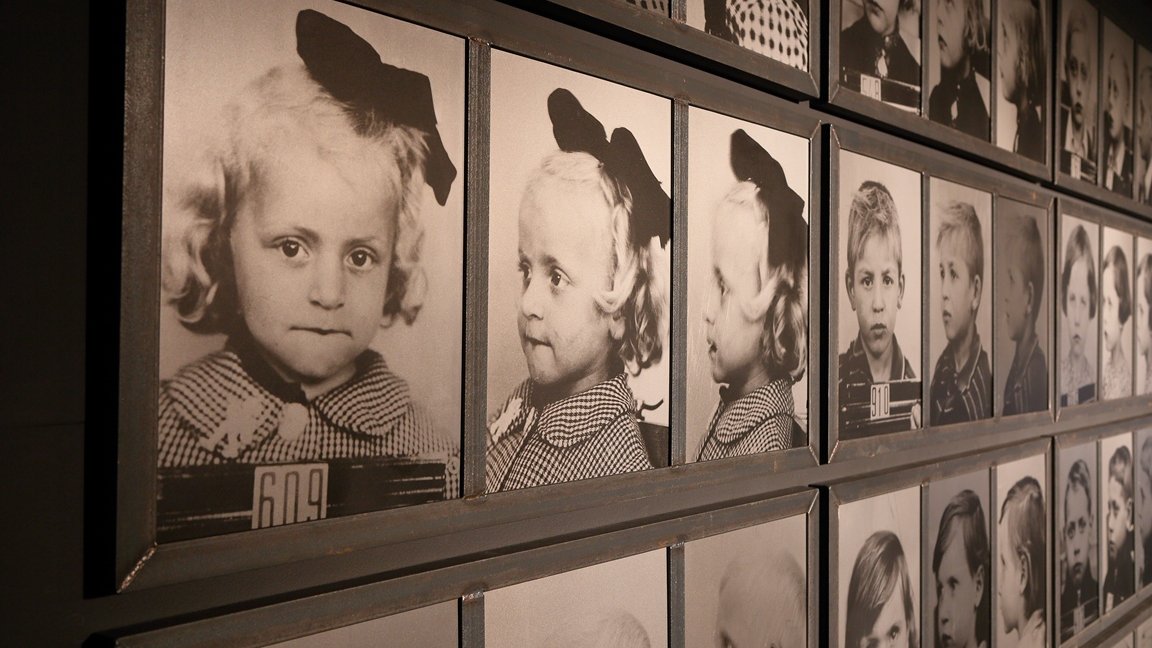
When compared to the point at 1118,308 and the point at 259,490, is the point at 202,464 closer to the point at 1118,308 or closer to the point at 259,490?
the point at 259,490

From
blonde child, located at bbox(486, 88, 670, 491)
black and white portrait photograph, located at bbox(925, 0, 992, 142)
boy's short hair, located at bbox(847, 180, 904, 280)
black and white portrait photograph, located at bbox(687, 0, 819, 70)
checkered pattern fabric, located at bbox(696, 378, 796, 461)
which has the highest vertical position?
black and white portrait photograph, located at bbox(925, 0, 992, 142)

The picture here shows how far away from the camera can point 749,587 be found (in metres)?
1.68

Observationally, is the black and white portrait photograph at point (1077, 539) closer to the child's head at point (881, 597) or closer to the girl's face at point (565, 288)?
the child's head at point (881, 597)

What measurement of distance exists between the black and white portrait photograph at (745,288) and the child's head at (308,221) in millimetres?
603

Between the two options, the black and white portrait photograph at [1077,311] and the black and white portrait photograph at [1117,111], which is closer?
the black and white portrait photograph at [1077,311]

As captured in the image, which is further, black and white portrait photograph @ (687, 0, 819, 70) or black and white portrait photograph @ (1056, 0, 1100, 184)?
black and white portrait photograph @ (1056, 0, 1100, 184)

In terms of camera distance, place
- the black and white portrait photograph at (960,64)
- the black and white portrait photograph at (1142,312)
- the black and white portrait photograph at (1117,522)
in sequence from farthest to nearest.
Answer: the black and white portrait photograph at (1142,312) < the black and white portrait photograph at (1117,522) < the black and white portrait photograph at (960,64)

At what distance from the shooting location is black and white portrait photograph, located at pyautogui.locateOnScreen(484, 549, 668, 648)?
4.16 feet

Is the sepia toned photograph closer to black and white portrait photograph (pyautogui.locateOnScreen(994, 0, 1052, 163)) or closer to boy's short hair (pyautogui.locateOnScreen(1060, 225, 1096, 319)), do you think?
black and white portrait photograph (pyautogui.locateOnScreen(994, 0, 1052, 163))

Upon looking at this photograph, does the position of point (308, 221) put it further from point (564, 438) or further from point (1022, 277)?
point (1022, 277)

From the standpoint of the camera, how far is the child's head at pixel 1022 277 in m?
2.62

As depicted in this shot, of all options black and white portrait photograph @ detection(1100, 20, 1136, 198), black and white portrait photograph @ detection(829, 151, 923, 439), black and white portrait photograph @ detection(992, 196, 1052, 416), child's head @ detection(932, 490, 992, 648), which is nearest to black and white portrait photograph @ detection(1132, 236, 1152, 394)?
black and white portrait photograph @ detection(1100, 20, 1136, 198)

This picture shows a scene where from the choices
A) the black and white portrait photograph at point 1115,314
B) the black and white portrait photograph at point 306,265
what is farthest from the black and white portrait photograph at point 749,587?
the black and white portrait photograph at point 1115,314

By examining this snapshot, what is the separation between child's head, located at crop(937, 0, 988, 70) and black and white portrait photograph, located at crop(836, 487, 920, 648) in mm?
1185
